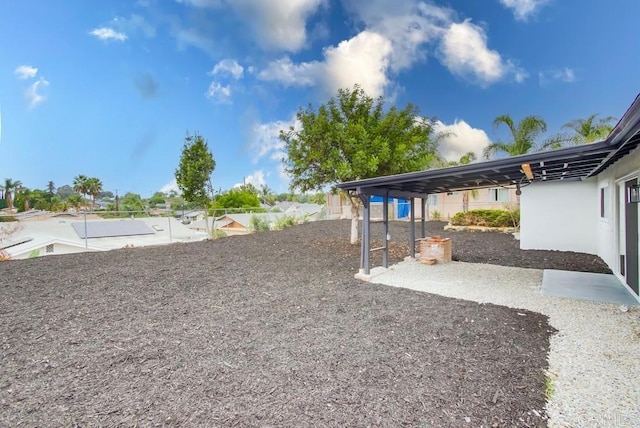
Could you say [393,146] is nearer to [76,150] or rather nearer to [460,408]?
[460,408]

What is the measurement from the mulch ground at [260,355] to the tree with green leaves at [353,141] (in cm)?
400

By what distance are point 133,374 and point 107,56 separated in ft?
48.7

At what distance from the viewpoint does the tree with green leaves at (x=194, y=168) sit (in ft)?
44.7

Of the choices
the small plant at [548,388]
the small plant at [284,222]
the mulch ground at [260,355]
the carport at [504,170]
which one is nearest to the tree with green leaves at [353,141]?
the carport at [504,170]

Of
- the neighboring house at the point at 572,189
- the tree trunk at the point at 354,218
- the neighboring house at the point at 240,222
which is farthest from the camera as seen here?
the neighboring house at the point at 240,222

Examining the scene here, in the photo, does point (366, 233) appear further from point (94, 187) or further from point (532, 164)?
point (94, 187)

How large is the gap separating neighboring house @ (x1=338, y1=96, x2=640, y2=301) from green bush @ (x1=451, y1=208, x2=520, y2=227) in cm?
531

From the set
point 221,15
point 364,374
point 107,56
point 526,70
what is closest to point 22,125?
point 107,56

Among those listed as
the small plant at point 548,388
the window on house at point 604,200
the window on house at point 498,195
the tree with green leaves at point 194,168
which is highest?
the tree with green leaves at point 194,168

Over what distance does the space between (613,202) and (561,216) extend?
3.79m

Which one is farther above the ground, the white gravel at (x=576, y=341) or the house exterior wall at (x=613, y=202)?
the house exterior wall at (x=613, y=202)

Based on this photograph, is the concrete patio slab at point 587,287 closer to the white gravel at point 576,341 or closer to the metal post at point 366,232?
the white gravel at point 576,341

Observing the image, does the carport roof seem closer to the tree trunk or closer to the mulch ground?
the mulch ground

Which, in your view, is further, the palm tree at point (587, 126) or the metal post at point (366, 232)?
the palm tree at point (587, 126)
